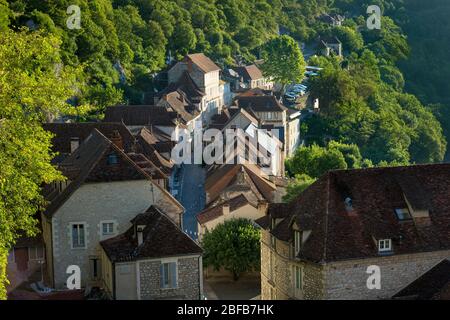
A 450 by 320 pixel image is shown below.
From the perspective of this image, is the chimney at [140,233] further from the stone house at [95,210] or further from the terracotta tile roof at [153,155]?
the terracotta tile roof at [153,155]

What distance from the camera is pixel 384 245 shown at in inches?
1266

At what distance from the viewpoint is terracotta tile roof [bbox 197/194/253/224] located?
51.1 m

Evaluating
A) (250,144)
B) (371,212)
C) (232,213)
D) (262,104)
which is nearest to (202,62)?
(262,104)

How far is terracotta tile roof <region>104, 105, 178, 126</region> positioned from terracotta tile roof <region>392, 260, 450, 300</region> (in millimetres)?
45440

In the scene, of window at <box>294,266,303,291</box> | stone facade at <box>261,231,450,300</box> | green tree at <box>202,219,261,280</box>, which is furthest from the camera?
green tree at <box>202,219,261,280</box>

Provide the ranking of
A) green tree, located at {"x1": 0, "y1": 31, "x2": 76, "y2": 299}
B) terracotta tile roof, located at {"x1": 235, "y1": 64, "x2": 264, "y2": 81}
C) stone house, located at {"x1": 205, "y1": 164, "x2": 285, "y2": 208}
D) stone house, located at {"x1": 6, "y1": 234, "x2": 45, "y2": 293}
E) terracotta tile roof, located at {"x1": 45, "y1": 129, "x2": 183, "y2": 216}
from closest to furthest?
1. green tree, located at {"x1": 0, "y1": 31, "x2": 76, "y2": 299}
2. terracotta tile roof, located at {"x1": 45, "y1": 129, "x2": 183, "y2": 216}
3. stone house, located at {"x1": 6, "y1": 234, "x2": 45, "y2": 293}
4. stone house, located at {"x1": 205, "y1": 164, "x2": 285, "y2": 208}
5. terracotta tile roof, located at {"x1": 235, "y1": 64, "x2": 264, "y2": 81}

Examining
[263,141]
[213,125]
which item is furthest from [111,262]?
[213,125]

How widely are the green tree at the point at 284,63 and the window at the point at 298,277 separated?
263ft

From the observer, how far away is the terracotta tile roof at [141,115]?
248 feet

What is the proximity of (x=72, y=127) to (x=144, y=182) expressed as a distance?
16878 millimetres

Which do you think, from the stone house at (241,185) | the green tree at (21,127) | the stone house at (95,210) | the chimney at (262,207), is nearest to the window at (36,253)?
the stone house at (95,210)

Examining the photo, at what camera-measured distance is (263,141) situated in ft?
234

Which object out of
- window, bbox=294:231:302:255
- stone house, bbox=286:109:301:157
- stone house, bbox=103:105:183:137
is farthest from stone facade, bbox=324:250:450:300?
stone house, bbox=286:109:301:157

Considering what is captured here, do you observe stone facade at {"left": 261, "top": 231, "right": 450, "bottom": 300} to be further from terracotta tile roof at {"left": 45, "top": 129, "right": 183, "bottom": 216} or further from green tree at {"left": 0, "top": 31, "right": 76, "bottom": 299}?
green tree at {"left": 0, "top": 31, "right": 76, "bottom": 299}
